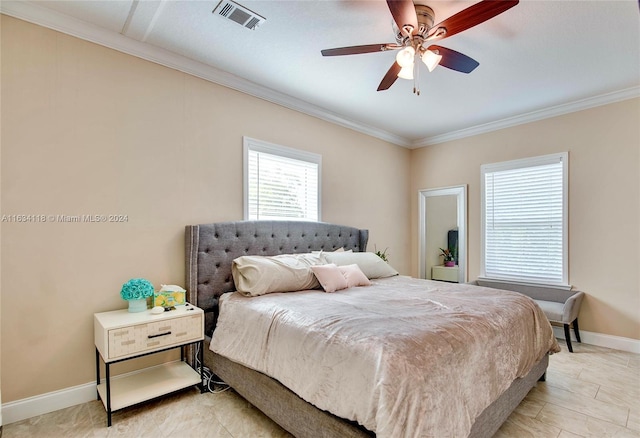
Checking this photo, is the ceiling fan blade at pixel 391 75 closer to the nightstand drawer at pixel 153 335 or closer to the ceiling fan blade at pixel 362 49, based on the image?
the ceiling fan blade at pixel 362 49

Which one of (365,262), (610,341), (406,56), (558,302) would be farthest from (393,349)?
(610,341)

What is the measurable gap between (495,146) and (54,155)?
489 centimetres

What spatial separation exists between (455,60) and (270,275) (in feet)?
7.11

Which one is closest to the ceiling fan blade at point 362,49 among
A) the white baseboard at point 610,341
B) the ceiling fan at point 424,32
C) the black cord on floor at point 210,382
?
the ceiling fan at point 424,32

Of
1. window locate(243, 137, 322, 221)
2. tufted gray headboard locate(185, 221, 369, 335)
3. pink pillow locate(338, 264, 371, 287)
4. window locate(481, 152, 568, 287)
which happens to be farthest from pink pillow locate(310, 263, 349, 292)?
window locate(481, 152, 568, 287)

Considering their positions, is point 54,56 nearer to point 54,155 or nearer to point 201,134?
point 54,155

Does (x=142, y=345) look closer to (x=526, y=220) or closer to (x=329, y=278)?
(x=329, y=278)

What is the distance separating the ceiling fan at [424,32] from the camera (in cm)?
177

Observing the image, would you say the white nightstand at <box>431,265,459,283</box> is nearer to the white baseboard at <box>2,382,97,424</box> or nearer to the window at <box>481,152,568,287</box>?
the window at <box>481,152,568,287</box>

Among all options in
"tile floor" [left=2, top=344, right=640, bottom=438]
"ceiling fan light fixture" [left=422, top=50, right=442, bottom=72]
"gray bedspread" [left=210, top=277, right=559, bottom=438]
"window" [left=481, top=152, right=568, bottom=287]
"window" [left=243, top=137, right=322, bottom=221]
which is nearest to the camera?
"gray bedspread" [left=210, top=277, right=559, bottom=438]

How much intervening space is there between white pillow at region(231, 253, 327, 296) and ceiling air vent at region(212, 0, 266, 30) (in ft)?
6.10

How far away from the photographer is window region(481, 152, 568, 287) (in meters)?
3.93

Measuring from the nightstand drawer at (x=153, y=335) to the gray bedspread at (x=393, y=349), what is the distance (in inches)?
8.1

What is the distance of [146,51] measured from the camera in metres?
2.68
